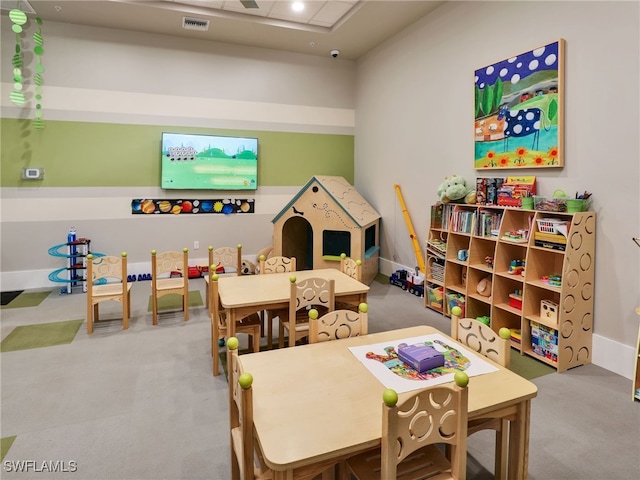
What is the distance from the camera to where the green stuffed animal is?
393 cm

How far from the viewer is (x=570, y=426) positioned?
222 cm

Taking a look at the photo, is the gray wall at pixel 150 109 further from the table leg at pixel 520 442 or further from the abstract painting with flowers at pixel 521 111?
the table leg at pixel 520 442

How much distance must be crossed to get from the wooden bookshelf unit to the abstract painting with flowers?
1.69 ft

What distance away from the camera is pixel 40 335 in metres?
3.52

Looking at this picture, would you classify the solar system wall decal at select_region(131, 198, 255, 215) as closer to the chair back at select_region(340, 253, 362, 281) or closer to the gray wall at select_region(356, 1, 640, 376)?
the gray wall at select_region(356, 1, 640, 376)

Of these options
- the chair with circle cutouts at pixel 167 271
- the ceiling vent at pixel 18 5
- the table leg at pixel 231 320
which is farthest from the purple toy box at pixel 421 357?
the ceiling vent at pixel 18 5

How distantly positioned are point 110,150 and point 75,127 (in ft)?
1.57

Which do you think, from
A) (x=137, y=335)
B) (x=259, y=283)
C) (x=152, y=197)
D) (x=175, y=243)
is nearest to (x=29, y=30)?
(x=152, y=197)

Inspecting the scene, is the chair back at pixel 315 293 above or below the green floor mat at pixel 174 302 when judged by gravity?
above

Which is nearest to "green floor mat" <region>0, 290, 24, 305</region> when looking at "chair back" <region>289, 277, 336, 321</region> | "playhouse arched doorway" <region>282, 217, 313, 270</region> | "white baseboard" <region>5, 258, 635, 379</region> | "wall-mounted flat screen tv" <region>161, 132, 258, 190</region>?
"white baseboard" <region>5, 258, 635, 379</region>

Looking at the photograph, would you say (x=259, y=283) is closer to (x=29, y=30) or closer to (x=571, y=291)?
(x=571, y=291)

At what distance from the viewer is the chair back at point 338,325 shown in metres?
1.91

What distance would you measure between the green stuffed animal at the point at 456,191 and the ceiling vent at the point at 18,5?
494 cm

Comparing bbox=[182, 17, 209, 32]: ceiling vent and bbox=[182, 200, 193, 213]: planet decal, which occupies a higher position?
bbox=[182, 17, 209, 32]: ceiling vent
